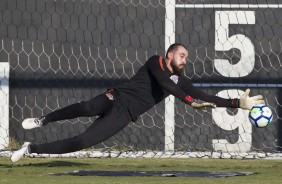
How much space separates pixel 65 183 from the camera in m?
9.28

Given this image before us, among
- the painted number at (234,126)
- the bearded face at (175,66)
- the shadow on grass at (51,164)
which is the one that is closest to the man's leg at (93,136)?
the bearded face at (175,66)

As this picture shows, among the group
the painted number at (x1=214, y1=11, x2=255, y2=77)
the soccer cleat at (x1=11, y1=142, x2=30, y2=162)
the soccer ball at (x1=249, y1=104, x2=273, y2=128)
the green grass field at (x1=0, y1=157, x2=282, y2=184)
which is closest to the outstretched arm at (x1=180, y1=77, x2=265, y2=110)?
the soccer ball at (x1=249, y1=104, x2=273, y2=128)

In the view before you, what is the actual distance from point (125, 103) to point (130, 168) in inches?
38.4

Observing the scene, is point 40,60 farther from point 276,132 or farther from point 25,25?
point 276,132

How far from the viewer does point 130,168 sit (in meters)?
11.6

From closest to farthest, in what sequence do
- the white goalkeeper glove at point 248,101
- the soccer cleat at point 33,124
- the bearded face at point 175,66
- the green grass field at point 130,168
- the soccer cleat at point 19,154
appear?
the green grass field at point 130,168, the soccer cleat at point 19,154, the white goalkeeper glove at point 248,101, the soccer cleat at point 33,124, the bearded face at point 175,66

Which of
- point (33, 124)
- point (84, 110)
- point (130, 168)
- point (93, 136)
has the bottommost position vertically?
point (130, 168)

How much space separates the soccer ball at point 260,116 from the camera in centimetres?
1108

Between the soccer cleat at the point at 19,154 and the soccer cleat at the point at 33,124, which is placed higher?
the soccer cleat at the point at 33,124

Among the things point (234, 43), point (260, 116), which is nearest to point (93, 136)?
point (260, 116)

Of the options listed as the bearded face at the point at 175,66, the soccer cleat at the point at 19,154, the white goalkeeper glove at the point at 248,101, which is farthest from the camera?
the bearded face at the point at 175,66

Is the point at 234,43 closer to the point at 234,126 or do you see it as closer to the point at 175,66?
the point at 234,126

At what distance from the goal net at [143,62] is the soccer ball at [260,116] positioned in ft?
8.21

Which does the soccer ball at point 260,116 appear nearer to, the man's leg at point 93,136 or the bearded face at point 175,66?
the bearded face at point 175,66
